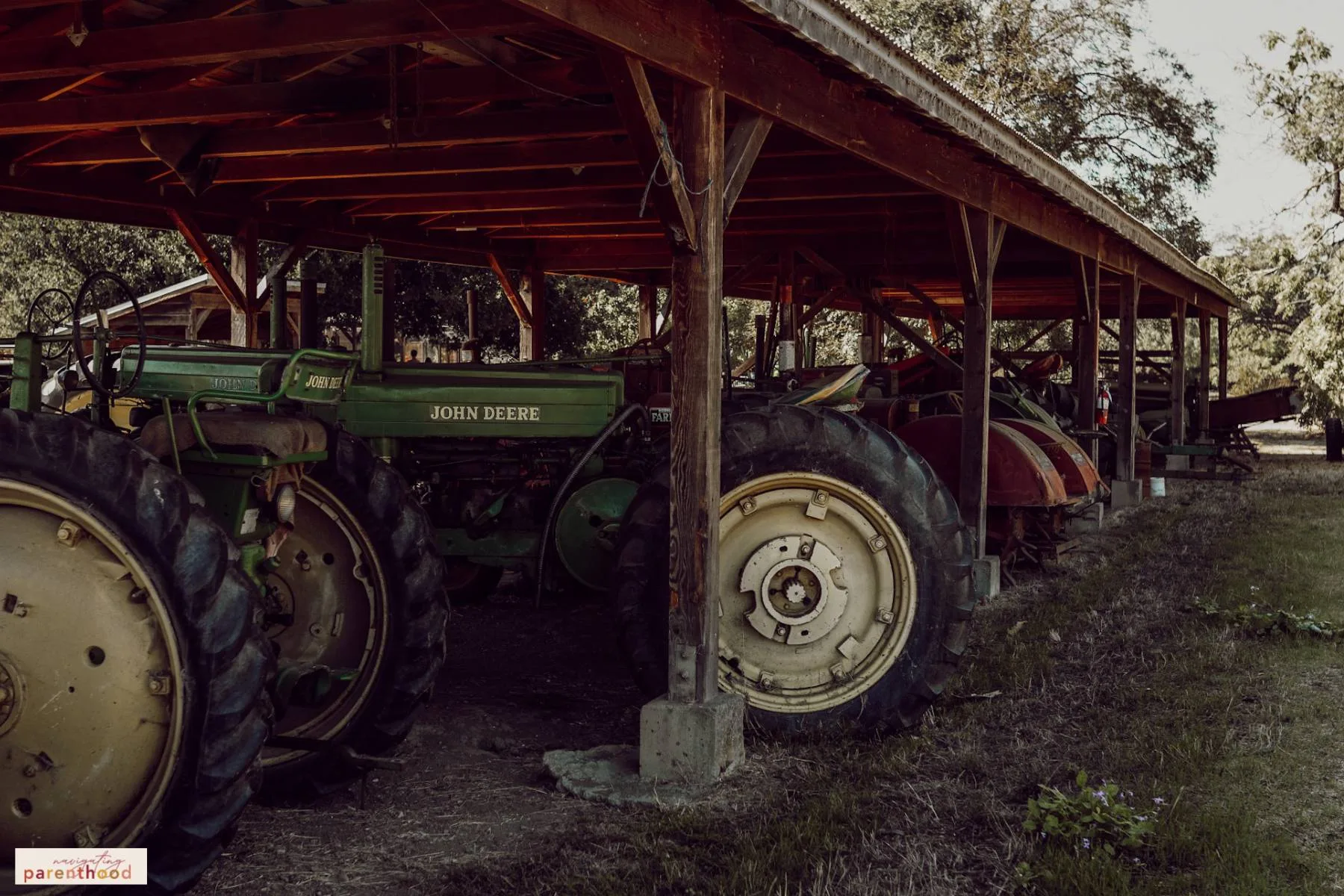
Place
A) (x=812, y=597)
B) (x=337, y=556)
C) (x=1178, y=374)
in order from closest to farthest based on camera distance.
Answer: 1. (x=337, y=556)
2. (x=812, y=597)
3. (x=1178, y=374)

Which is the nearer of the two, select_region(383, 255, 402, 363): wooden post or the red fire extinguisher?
select_region(383, 255, 402, 363): wooden post

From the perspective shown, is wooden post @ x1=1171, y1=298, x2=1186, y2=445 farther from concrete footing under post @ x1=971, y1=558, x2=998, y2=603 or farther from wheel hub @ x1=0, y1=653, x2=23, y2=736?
wheel hub @ x1=0, y1=653, x2=23, y2=736

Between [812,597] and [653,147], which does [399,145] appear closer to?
[653,147]

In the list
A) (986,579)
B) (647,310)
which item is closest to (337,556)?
(986,579)

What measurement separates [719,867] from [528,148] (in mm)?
5708

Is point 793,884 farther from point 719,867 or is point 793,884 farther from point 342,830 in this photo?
point 342,830

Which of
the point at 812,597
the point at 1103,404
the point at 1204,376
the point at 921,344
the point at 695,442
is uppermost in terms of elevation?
the point at 1204,376

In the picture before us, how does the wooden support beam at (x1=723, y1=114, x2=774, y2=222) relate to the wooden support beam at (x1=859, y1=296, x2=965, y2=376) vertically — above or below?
above

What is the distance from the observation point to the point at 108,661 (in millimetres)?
3082

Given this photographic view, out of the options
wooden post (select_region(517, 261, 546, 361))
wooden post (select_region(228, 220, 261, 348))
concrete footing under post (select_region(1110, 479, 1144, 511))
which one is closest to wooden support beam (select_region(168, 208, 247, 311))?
wooden post (select_region(228, 220, 261, 348))

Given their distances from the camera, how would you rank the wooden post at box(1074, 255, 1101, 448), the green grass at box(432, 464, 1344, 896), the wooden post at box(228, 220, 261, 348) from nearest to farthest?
the green grass at box(432, 464, 1344, 896) → the wooden post at box(228, 220, 261, 348) → the wooden post at box(1074, 255, 1101, 448)

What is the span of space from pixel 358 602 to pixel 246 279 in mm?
7670

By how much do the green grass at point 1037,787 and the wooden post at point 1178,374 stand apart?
11.2 meters

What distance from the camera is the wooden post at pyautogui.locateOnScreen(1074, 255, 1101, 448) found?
38.8 feet
